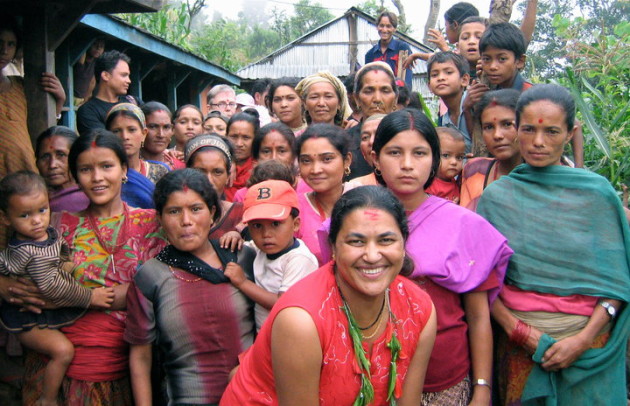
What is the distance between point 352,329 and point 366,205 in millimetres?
461

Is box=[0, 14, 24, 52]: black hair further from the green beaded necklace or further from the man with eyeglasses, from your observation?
the green beaded necklace

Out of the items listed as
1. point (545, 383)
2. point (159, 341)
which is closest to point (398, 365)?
point (545, 383)

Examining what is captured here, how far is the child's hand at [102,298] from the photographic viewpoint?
2.80 m

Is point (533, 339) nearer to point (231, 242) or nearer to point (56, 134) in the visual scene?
point (231, 242)

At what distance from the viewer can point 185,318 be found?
2641 mm

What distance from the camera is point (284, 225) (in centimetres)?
285

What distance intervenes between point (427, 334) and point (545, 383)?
759mm

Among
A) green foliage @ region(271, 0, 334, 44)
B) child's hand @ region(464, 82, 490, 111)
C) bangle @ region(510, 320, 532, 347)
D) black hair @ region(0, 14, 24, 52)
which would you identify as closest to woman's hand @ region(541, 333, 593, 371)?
bangle @ region(510, 320, 532, 347)

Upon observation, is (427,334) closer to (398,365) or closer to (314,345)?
(398,365)

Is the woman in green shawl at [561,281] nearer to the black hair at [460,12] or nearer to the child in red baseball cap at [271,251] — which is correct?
the child in red baseball cap at [271,251]

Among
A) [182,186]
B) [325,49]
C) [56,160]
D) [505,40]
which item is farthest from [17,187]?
[325,49]

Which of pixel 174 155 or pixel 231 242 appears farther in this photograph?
pixel 174 155

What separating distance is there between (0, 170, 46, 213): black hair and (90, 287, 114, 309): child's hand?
60 cm

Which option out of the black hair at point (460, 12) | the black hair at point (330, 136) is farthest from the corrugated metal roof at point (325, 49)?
the black hair at point (330, 136)
